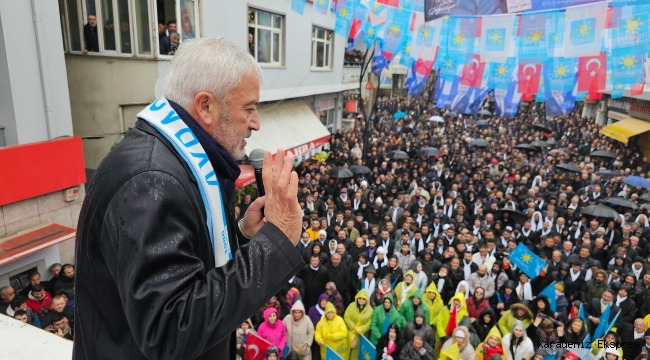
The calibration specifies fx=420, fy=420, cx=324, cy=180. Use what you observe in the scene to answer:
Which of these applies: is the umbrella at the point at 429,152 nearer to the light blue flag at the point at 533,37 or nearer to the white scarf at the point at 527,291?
the white scarf at the point at 527,291

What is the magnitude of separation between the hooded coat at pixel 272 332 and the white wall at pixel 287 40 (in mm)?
7293

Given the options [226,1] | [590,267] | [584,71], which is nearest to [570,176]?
[590,267]

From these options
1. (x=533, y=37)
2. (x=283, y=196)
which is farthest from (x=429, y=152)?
(x=283, y=196)

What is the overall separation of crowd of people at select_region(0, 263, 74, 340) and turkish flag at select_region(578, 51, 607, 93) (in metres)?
8.72

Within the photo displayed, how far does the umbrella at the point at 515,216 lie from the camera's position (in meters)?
11.2

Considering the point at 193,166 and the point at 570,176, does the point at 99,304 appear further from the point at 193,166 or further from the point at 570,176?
the point at 570,176

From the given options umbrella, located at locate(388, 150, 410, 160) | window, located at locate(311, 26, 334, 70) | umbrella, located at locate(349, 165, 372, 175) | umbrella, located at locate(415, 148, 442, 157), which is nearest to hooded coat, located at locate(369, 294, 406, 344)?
umbrella, located at locate(349, 165, 372, 175)

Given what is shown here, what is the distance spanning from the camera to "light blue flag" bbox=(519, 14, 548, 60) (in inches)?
263

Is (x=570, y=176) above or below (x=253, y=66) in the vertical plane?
below

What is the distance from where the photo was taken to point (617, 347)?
231 inches

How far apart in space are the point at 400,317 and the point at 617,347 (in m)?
3.00

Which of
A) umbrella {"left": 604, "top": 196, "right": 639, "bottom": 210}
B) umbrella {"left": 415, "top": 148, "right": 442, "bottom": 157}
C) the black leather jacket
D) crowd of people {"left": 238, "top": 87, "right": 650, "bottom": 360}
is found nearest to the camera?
the black leather jacket

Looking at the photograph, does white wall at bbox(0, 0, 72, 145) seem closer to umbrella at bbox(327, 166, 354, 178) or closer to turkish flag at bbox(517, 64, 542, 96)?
turkish flag at bbox(517, 64, 542, 96)

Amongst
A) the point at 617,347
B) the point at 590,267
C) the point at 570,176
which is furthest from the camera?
the point at 570,176
